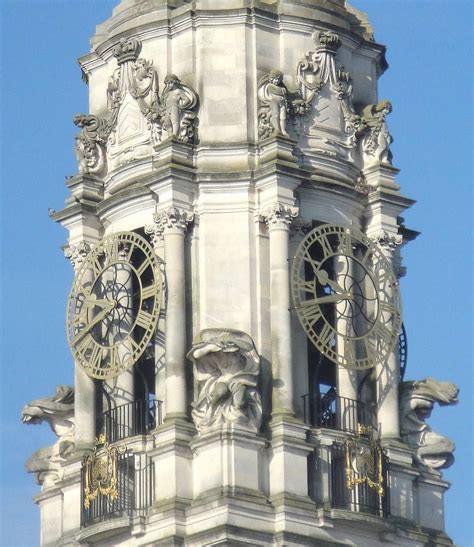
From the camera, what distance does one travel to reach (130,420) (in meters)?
58.2

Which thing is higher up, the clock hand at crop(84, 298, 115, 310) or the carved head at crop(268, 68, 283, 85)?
the carved head at crop(268, 68, 283, 85)

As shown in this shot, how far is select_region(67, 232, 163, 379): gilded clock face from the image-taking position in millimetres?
58406

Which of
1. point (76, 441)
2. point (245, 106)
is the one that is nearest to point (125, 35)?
point (245, 106)

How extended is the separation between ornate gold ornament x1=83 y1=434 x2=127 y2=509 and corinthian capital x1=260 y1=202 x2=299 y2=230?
4086 millimetres

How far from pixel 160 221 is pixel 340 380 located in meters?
3.67

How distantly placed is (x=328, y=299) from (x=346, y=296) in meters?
0.40

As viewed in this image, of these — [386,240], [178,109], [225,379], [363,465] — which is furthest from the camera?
[386,240]

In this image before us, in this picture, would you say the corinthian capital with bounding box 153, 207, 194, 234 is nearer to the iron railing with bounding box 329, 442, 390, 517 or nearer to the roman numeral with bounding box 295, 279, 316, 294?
the roman numeral with bounding box 295, 279, 316, 294

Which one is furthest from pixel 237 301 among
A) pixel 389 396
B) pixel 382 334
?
pixel 389 396

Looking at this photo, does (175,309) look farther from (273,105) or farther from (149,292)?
(273,105)

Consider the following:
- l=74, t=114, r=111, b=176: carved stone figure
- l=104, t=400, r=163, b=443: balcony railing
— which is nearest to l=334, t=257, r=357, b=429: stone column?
l=104, t=400, r=163, b=443: balcony railing

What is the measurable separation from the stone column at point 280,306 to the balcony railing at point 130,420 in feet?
6.57

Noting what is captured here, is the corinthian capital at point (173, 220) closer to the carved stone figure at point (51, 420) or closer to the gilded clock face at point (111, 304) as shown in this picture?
the gilded clock face at point (111, 304)

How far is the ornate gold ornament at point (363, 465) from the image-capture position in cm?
5738
